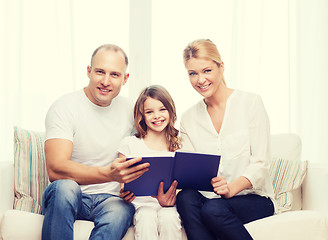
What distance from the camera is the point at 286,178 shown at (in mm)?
2316

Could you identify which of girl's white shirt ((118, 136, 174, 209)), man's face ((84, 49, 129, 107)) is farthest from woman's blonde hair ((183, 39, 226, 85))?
girl's white shirt ((118, 136, 174, 209))

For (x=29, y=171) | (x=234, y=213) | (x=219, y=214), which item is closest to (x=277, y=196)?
(x=234, y=213)

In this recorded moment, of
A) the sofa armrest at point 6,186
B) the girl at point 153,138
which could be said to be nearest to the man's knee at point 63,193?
the girl at point 153,138

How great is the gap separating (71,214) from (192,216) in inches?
19.5

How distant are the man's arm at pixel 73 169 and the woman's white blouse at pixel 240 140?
0.48 m

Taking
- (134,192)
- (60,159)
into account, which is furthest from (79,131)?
(134,192)

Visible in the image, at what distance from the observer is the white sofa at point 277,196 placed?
1.80 meters

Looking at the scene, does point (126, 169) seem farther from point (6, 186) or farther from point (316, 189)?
point (316, 189)

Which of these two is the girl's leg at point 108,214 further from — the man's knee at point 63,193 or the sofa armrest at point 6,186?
the sofa armrest at point 6,186

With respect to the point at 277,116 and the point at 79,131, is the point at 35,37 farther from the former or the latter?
the point at 277,116

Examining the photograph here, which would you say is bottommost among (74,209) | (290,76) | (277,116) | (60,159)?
(74,209)

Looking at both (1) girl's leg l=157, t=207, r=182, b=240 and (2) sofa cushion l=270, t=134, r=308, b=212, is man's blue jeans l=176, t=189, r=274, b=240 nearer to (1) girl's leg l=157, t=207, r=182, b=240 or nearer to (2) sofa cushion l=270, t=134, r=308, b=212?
(1) girl's leg l=157, t=207, r=182, b=240

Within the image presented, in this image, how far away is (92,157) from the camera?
6.88ft

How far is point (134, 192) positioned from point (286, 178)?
92cm
